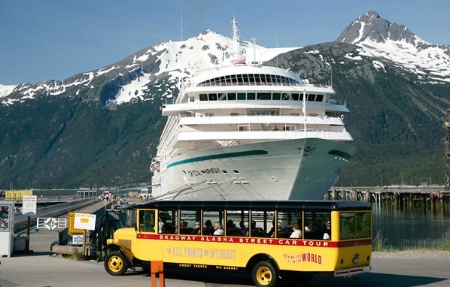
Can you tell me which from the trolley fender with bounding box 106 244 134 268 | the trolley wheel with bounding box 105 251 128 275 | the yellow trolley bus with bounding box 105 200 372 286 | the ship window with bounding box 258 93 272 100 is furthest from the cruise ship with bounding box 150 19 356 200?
the yellow trolley bus with bounding box 105 200 372 286

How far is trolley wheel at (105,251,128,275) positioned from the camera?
21.7 m

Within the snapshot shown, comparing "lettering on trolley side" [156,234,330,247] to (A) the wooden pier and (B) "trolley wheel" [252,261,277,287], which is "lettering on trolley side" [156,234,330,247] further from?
(A) the wooden pier

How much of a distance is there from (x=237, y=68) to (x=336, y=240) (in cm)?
3031

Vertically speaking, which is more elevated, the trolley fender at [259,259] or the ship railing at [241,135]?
the ship railing at [241,135]

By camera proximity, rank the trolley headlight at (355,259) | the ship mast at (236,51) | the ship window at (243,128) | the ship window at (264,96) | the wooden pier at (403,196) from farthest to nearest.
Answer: the wooden pier at (403,196) → the ship mast at (236,51) → the ship window at (264,96) → the ship window at (243,128) → the trolley headlight at (355,259)

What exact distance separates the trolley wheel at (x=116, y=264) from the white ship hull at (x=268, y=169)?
17.6 m

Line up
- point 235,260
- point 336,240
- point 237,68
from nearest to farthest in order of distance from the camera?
point 336,240, point 235,260, point 237,68

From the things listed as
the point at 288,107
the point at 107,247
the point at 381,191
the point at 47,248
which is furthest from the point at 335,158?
the point at 381,191

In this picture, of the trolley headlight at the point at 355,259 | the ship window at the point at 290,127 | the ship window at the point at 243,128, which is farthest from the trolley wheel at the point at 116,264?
the ship window at the point at 290,127

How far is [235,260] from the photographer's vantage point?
65.3 ft

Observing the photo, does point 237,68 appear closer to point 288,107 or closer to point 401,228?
point 288,107

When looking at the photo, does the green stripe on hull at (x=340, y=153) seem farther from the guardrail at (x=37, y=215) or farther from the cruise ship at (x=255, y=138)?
the guardrail at (x=37, y=215)

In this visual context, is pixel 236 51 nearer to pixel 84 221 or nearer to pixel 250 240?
pixel 84 221

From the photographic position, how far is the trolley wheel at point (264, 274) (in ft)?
62.3
